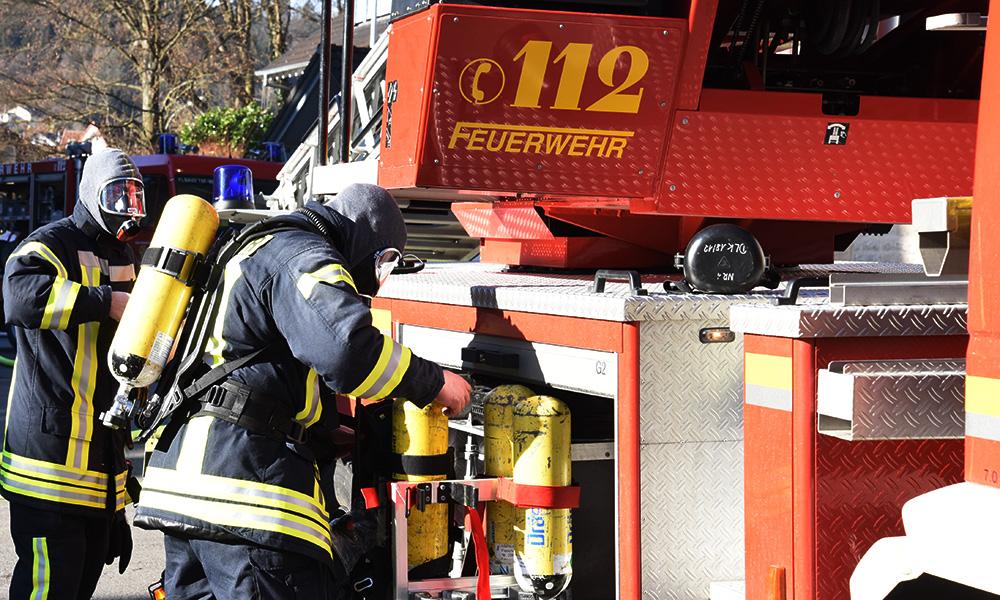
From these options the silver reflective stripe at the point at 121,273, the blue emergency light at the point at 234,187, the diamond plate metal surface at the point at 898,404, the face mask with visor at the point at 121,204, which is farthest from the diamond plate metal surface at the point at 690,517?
the blue emergency light at the point at 234,187

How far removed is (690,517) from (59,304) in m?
2.25

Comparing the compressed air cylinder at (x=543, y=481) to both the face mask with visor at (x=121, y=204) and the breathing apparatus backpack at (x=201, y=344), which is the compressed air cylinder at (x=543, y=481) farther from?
the face mask with visor at (x=121, y=204)

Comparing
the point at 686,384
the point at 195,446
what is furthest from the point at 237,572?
the point at 686,384

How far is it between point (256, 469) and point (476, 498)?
655 mm

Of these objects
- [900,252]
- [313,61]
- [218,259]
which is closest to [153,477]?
[218,259]

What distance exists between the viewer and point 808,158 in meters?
3.51

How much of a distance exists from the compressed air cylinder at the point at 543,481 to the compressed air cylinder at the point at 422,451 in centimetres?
32

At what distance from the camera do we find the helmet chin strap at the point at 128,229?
12.9 ft

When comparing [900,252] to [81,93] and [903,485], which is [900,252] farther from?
[81,93]

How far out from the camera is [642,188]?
353 centimetres

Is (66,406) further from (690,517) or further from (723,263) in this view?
(723,263)

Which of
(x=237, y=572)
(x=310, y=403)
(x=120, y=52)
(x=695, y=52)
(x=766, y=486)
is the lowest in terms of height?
(x=237, y=572)

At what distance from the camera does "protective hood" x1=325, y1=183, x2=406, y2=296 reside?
121 inches

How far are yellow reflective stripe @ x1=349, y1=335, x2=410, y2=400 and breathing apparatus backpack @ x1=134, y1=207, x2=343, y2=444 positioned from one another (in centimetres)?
31
